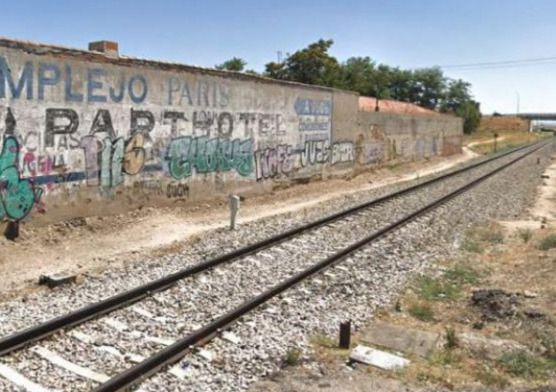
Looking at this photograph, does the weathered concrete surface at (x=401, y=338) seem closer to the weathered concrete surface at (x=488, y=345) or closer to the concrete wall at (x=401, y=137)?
the weathered concrete surface at (x=488, y=345)

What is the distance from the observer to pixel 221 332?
7438mm

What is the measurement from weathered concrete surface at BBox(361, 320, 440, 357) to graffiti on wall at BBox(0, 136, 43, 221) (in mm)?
7920

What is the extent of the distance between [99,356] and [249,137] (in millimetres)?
13768

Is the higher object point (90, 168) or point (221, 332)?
point (90, 168)

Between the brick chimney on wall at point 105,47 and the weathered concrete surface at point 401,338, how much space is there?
960 centimetres

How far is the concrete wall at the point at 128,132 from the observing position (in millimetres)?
11961

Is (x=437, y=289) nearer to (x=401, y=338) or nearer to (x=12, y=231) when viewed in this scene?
(x=401, y=338)

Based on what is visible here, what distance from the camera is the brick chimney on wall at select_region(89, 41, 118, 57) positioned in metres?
14.0

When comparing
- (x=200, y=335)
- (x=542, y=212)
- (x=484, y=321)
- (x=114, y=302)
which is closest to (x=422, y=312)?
(x=484, y=321)

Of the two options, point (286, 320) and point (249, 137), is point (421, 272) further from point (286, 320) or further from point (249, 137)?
point (249, 137)

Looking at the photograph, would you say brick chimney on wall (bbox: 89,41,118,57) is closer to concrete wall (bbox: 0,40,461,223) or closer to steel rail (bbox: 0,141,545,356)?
concrete wall (bbox: 0,40,461,223)

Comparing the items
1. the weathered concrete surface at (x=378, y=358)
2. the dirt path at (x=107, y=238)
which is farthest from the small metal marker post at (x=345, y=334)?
the dirt path at (x=107, y=238)

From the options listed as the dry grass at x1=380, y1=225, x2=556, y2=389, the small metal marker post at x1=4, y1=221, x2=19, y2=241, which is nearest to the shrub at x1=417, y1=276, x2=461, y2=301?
the dry grass at x1=380, y1=225, x2=556, y2=389

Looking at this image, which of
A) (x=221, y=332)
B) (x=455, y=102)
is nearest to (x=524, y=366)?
(x=221, y=332)
